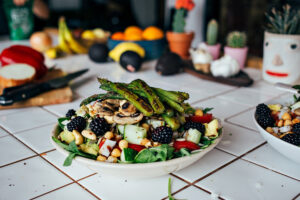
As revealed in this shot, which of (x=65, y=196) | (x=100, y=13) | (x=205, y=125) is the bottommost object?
(x=65, y=196)

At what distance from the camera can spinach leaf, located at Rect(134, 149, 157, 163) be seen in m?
0.64

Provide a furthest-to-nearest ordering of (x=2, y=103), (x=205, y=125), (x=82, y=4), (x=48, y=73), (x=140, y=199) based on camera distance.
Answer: (x=82, y=4), (x=48, y=73), (x=2, y=103), (x=205, y=125), (x=140, y=199)

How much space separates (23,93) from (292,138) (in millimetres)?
886

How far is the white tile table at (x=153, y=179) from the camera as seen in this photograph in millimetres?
677

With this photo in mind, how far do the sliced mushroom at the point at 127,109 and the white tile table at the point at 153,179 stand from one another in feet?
0.49

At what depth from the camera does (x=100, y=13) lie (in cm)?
355

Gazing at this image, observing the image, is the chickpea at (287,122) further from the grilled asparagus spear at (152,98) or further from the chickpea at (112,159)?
the chickpea at (112,159)

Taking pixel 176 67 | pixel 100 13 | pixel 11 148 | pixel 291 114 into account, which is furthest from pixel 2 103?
pixel 100 13

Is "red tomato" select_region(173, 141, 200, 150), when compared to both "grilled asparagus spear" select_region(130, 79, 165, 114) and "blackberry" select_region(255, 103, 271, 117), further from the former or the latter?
"blackberry" select_region(255, 103, 271, 117)

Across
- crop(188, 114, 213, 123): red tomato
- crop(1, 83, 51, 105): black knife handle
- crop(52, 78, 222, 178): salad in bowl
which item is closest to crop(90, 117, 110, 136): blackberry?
crop(52, 78, 222, 178): salad in bowl

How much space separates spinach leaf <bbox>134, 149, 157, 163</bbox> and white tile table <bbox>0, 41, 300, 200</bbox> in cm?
8

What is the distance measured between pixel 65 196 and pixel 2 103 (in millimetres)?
572

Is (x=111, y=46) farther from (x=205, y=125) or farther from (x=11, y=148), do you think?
(x=205, y=125)

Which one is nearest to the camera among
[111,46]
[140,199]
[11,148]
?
[140,199]
